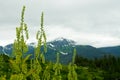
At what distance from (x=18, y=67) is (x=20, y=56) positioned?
0.25 meters

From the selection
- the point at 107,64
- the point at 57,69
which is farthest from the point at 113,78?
the point at 57,69

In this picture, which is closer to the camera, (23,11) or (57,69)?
(23,11)

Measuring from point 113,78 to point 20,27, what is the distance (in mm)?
110686

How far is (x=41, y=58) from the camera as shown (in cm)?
883

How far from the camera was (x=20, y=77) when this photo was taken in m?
7.73

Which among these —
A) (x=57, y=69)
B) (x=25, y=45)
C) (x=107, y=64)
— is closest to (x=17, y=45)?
(x=25, y=45)

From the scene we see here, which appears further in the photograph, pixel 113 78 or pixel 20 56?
pixel 113 78

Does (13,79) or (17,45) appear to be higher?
(17,45)

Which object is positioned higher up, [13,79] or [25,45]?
[25,45]

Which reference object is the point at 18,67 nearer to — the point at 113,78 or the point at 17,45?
the point at 17,45

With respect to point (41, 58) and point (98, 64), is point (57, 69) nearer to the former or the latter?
point (41, 58)

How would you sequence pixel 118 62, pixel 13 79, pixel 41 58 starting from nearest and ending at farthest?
pixel 13 79, pixel 41 58, pixel 118 62

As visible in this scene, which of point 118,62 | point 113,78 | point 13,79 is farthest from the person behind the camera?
point 118,62

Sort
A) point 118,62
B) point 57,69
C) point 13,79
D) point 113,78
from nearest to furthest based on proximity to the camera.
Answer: point 13,79
point 57,69
point 113,78
point 118,62
